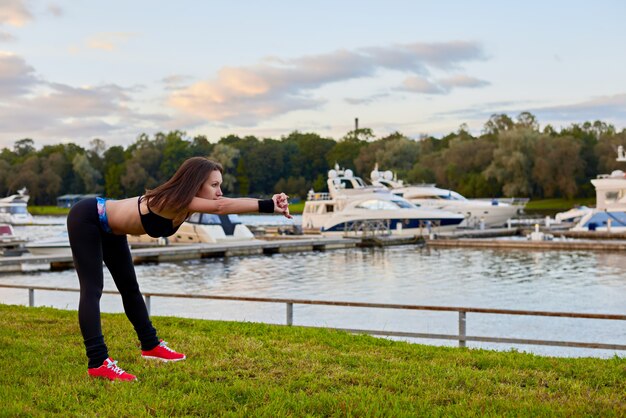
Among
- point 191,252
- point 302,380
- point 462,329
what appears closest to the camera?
point 302,380

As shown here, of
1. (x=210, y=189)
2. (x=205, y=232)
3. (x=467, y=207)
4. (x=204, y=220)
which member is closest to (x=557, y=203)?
(x=467, y=207)

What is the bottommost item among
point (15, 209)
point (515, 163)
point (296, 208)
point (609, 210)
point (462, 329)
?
point (462, 329)

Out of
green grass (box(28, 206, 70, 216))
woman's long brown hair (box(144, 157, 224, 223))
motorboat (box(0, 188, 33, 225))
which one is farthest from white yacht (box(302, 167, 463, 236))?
green grass (box(28, 206, 70, 216))

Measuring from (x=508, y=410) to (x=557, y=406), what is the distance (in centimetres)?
36

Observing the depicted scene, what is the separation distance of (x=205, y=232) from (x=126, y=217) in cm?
3621

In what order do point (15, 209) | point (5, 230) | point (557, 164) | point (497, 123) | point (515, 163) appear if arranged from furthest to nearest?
point (497, 123)
point (557, 164)
point (515, 163)
point (15, 209)
point (5, 230)

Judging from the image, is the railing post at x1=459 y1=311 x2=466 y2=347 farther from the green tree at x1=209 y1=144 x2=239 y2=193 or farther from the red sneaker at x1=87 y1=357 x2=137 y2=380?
the green tree at x1=209 y1=144 x2=239 y2=193

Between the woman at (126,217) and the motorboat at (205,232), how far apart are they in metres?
35.5

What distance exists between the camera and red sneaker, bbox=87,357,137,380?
5.75 metres

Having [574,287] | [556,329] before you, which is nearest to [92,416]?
[556,329]

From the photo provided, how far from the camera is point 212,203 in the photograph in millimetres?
5684

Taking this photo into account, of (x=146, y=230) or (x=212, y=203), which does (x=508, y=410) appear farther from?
(x=146, y=230)

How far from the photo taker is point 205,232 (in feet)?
137

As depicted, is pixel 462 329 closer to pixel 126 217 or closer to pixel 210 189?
pixel 210 189
